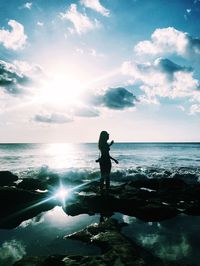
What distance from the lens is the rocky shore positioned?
4719 mm

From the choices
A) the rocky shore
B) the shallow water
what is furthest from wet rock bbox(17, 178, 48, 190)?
the shallow water

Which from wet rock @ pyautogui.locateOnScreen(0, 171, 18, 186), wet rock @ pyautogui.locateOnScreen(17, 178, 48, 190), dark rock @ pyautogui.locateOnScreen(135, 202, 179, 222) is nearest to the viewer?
dark rock @ pyautogui.locateOnScreen(135, 202, 179, 222)

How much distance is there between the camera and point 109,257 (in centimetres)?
480

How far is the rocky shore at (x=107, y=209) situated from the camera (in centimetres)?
472

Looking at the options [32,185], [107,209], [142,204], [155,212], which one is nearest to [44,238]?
[107,209]

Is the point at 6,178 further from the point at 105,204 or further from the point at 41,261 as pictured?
the point at 41,261

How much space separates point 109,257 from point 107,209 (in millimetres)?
4244

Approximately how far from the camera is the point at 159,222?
24.8 ft

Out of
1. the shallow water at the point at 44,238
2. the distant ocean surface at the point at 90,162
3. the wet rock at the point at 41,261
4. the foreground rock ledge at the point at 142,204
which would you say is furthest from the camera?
the distant ocean surface at the point at 90,162

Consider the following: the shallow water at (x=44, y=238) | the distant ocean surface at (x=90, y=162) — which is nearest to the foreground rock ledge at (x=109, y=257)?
the shallow water at (x=44, y=238)

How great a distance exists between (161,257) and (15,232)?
383 centimetres

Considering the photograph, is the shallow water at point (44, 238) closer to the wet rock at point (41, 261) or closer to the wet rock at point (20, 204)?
the wet rock at point (41, 261)

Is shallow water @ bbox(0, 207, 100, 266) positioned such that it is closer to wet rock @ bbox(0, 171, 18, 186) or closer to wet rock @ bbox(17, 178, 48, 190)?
wet rock @ bbox(17, 178, 48, 190)

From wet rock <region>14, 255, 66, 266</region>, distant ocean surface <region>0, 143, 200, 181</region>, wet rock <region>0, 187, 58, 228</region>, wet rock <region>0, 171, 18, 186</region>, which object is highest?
wet rock <region>14, 255, 66, 266</region>
